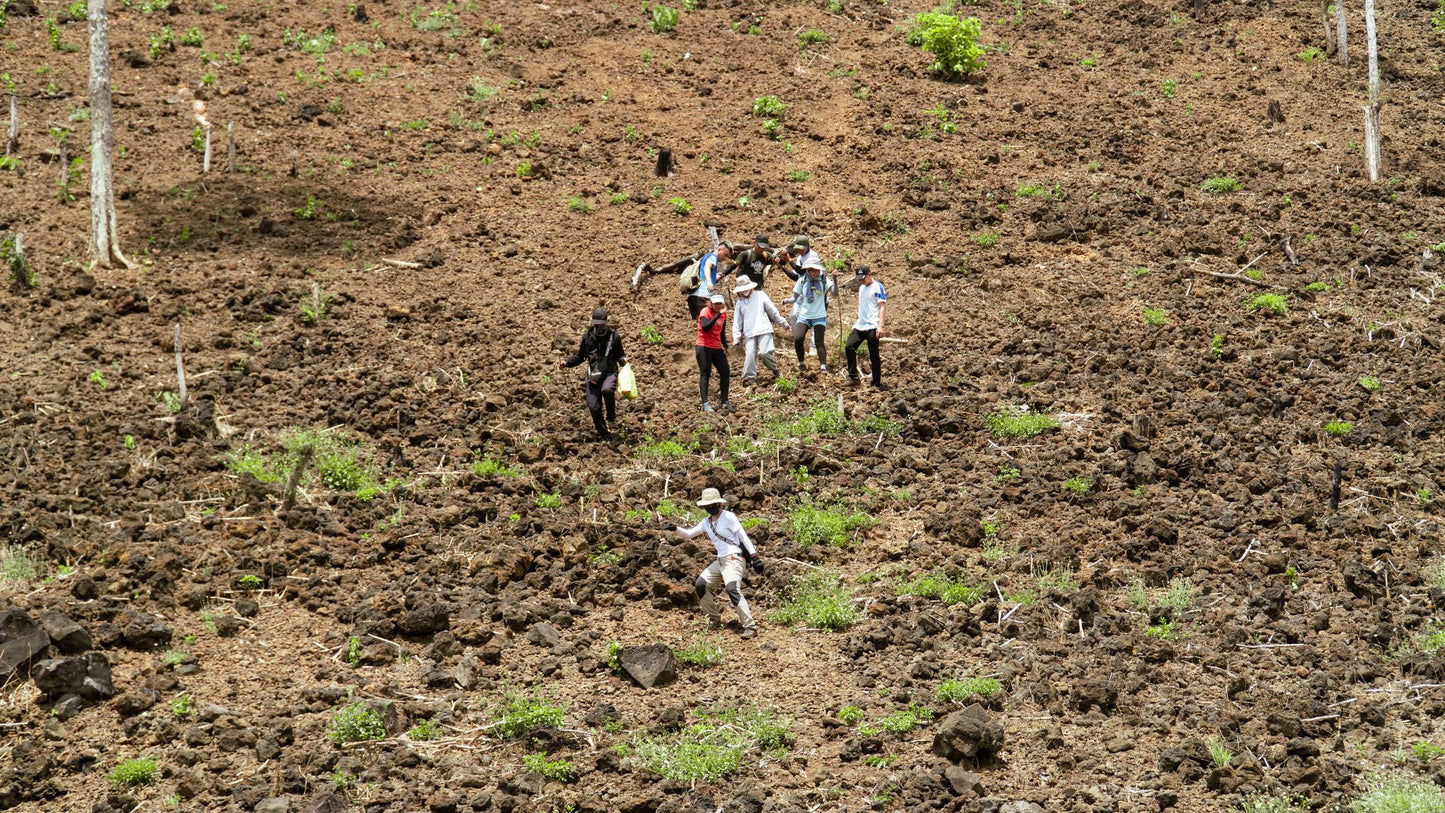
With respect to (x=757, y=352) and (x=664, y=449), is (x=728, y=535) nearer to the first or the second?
(x=664, y=449)

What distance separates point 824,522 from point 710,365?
2834 millimetres

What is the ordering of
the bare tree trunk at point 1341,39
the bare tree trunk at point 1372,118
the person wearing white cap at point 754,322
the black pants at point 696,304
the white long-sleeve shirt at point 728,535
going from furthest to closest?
the bare tree trunk at point 1341,39 → the bare tree trunk at point 1372,118 → the black pants at point 696,304 → the person wearing white cap at point 754,322 → the white long-sleeve shirt at point 728,535

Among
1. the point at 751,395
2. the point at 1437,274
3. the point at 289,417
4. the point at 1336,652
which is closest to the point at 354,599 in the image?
the point at 289,417

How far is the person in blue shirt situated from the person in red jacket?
1212mm

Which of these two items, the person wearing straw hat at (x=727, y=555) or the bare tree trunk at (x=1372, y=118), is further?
the bare tree trunk at (x=1372, y=118)

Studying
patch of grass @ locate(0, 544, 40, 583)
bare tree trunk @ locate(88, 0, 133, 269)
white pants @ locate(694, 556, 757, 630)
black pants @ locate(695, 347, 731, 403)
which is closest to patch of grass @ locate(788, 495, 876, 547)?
white pants @ locate(694, 556, 757, 630)

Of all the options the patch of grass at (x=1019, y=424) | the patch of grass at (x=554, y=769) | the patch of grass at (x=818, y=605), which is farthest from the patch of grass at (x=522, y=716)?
the patch of grass at (x=1019, y=424)

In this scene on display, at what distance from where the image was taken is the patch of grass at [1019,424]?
546 inches

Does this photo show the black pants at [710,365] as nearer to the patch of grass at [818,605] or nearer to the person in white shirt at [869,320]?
the person in white shirt at [869,320]

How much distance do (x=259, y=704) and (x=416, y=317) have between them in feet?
24.0

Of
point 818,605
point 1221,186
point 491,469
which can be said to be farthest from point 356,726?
point 1221,186

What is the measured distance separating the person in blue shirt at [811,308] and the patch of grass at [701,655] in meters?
5.55

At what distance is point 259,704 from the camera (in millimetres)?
9805

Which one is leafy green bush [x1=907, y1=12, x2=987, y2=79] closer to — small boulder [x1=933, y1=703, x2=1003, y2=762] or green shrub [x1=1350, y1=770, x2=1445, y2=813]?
small boulder [x1=933, y1=703, x2=1003, y2=762]
